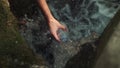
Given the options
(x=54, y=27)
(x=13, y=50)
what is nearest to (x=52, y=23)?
(x=54, y=27)

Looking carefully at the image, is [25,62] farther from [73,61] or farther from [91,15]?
[91,15]

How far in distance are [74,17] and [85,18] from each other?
6.6 inches

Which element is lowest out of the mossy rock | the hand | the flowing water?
the flowing water

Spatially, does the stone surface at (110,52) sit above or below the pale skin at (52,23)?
above

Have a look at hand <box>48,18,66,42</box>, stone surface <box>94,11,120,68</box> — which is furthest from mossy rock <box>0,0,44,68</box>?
stone surface <box>94,11,120,68</box>

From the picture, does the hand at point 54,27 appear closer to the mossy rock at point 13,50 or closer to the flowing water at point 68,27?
the mossy rock at point 13,50

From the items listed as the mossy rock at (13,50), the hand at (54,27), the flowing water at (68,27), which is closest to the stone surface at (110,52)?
the hand at (54,27)

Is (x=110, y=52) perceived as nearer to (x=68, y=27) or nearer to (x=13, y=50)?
(x=13, y=50)

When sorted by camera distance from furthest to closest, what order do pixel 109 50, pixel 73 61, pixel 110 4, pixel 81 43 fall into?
pixel 110 4, pixel 81 43, pixel 73 61, pixel 109 50

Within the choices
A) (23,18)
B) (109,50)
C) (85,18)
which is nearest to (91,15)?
(85,18)

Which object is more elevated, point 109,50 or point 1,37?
point 109,50

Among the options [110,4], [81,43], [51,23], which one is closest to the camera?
[51,23]

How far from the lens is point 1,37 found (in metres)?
3.85

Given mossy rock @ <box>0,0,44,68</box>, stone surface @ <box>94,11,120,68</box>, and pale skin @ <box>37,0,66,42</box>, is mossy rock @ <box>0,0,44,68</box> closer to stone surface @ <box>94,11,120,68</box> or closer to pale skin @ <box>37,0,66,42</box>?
pale skin @ <box>37,0,66,42</box>
